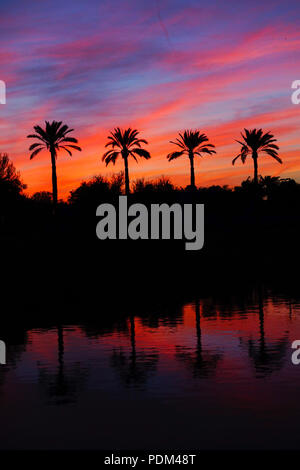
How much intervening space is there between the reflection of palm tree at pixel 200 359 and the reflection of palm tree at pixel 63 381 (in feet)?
7.26

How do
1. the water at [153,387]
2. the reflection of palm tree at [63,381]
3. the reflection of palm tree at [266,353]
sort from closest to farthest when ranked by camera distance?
the water at [153,387] < the reflection of palm tree at [63,381] < the reflection of palm tree at [266,353]

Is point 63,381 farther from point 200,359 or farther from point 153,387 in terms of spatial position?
point 200,359

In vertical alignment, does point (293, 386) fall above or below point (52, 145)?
below

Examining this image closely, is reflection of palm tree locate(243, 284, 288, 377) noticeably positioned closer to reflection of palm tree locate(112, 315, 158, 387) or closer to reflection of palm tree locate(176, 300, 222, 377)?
reflection of palm tree locate(176, 300, 222, 377)

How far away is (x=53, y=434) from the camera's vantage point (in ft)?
36.7

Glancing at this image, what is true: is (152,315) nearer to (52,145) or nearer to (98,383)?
(98,383)

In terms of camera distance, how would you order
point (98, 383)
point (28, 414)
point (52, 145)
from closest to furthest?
point (28, 414), point (98, 383), point (52, 145)

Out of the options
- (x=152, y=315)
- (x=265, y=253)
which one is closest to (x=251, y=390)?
(x=152, y=315)

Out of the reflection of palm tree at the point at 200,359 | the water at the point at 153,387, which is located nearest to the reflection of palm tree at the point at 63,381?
the water at the point at 153,387

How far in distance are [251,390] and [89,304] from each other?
1815 cm

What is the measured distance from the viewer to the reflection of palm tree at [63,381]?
13663mm

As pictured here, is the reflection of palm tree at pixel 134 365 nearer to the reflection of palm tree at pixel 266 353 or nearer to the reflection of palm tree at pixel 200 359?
the reflection of palm tree at pixel 200 359

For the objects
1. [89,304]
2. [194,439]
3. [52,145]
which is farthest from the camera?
[52,145]
